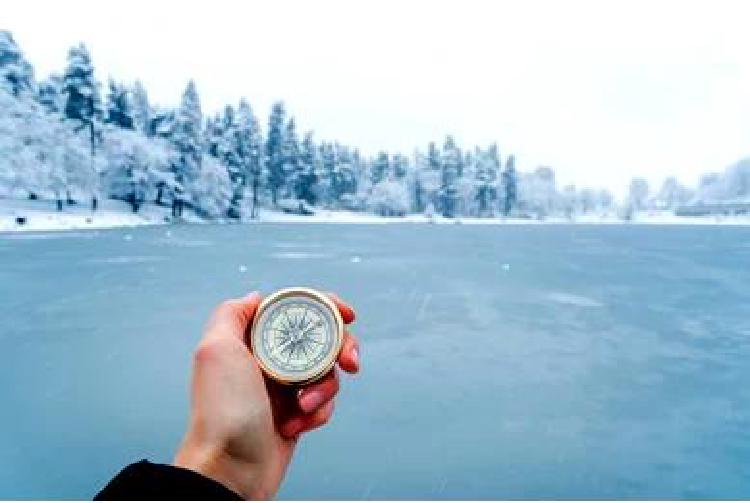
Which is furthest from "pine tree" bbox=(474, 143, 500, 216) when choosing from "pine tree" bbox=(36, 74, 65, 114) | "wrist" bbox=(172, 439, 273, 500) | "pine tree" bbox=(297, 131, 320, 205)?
"wrist" bbox=(172, 439, 273, 500)

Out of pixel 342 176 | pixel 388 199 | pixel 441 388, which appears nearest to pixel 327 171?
pixel 342 176

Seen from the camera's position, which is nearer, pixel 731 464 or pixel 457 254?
pixel 731 464

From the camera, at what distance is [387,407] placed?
8.54 metres

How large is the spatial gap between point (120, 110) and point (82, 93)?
430 inches

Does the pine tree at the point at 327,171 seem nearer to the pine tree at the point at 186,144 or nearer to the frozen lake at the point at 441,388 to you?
the pine tree at the point at 186,144

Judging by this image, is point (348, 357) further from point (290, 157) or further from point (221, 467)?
point (290, 157)

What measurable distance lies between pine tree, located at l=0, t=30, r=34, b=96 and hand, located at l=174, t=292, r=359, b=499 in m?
58.1

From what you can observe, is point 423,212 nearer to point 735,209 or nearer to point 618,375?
point 735,209

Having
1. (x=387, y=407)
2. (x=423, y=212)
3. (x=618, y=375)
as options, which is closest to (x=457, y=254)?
(x=618, y=375)

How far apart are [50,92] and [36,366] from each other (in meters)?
64.4

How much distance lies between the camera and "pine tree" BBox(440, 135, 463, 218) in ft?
314

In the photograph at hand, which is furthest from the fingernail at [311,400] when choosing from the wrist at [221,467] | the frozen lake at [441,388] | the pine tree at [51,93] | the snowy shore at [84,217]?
the pine tree at [51,93]

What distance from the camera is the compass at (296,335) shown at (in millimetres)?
2488

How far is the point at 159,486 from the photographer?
1.65 m
